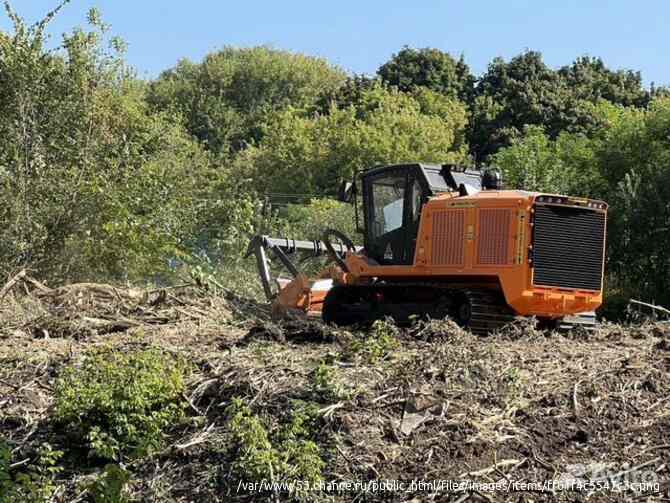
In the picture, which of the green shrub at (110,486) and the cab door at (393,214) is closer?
the green shrub at (110,486)

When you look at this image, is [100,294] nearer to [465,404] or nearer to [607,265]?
[465,404]

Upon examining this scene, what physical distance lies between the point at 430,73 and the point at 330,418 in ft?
146

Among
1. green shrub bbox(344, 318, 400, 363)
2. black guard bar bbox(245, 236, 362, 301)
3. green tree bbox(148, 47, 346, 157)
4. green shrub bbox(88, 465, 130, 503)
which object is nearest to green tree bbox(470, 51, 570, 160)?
green tree bbox(148, 47, 346, 157)

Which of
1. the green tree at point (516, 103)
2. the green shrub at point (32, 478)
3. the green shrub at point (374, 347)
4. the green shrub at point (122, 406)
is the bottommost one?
Result: the green shrub at point (32, 478)

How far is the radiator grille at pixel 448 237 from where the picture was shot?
12891 mm

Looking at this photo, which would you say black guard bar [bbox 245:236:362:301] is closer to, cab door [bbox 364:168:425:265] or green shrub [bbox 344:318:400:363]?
cab door [bbox 364:168:425:265]

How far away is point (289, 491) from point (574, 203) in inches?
259

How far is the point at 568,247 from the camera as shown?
41.2 ft

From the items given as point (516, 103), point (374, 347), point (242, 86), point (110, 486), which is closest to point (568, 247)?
point (374, 347)

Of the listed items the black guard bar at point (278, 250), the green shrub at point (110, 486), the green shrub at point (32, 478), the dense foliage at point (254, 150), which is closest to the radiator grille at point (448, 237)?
the black guard bar at point (278, 250)

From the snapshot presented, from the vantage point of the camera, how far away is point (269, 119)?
50.6 metres

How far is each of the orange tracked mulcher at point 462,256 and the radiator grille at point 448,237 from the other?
0.04ft

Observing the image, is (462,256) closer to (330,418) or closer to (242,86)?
(330,418)

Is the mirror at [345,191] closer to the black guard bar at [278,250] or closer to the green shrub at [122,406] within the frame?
the black guard bar at [278,250]
